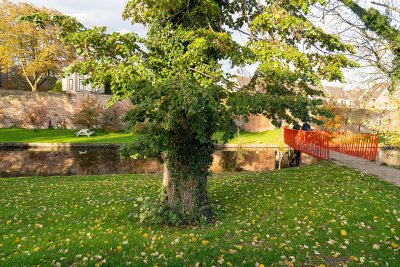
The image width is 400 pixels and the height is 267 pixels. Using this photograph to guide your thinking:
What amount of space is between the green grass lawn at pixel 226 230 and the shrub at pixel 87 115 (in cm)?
2419

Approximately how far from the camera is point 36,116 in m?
31.8

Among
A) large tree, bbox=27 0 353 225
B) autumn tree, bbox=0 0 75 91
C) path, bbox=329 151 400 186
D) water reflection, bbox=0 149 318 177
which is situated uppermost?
autumn tree, bbox=0 0 75 91

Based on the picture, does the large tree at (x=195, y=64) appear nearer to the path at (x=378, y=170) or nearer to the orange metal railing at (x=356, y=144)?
the path at (x=378, y=170)

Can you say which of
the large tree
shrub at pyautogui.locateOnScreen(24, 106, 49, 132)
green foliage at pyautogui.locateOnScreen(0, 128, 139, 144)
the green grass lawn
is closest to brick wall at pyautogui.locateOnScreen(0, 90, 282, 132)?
shrub at pyautogui.locateOnScreen(24, 106, 49, 132)

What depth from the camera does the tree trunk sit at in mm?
6164

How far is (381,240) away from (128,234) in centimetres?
511

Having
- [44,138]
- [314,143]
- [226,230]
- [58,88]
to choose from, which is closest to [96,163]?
[44,138]

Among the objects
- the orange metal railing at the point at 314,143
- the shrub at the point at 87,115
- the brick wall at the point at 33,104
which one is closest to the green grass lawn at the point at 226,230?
the orange metal railing at the point at 314,143

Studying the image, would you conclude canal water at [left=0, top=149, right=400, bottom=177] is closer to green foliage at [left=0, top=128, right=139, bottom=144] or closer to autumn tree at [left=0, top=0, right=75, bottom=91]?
green foliage at [left=0, top=128, right=139, bottom=144]

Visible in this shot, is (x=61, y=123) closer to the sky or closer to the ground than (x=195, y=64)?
closer to the ground

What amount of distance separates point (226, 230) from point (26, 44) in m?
39.6

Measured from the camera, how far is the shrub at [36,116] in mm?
31484

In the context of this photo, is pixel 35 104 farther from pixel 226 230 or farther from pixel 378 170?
pixel 378 170

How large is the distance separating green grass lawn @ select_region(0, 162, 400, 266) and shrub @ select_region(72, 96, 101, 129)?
24.2m
